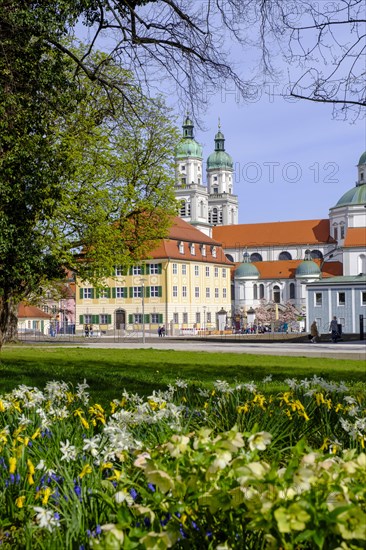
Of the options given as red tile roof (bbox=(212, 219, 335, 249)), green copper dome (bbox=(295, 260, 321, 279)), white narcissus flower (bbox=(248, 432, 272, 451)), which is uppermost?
red tile roof (bbox=(212, 219, 335, 249))

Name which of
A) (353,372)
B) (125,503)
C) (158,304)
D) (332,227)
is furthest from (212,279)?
(125,503)

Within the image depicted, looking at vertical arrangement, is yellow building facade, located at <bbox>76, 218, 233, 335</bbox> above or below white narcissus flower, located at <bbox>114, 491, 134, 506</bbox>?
above

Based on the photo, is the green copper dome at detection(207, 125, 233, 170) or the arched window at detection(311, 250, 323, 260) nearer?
the arched window at detection(311, 250, 323, 260)

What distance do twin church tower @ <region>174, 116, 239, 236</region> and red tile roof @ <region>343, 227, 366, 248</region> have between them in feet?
87.3

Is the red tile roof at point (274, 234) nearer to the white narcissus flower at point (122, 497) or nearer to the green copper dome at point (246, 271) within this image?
the green copper dome at point (246, 271)

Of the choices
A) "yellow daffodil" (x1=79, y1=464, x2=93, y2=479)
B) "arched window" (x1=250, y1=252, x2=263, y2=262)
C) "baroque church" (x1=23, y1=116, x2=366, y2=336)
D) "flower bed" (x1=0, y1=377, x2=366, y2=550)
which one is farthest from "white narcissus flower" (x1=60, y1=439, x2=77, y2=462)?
"arched window" (x1=250, y1=252, x2=263, y2=262)

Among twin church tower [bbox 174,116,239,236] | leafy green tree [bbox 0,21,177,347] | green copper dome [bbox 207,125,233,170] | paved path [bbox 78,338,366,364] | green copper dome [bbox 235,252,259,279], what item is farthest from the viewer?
green copper dome [bbox 207,125,233,170]

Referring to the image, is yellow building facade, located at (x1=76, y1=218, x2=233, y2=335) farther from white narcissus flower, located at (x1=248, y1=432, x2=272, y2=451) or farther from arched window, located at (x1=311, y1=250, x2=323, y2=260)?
white narcissus flower, located at (x1=248, y1=432, x2=272, y2=451)

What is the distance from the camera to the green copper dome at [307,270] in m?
112

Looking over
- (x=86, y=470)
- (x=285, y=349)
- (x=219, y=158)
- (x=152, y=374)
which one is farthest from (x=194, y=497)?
(x=219, y=158)

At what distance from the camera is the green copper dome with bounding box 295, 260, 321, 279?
111812 mm

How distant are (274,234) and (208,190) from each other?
76.5ft

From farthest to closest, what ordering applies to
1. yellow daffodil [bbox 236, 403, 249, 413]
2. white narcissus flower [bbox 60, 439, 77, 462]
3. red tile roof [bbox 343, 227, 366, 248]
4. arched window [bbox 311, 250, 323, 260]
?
arched window [bbox 311, 250, 323, 260] → red tile roof [bbox 343, 227, 366, 248] → yellow daffodil [bbox 236, 403, 249, 413] → white narcissus flower [bbox 60, 439, 77, 462]

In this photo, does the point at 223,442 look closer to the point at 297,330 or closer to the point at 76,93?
the point at 76,93
